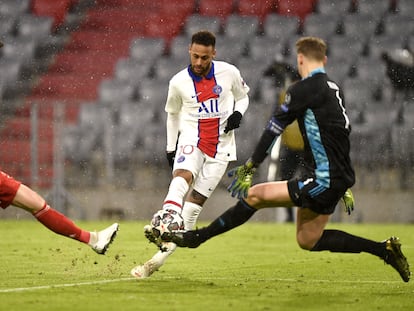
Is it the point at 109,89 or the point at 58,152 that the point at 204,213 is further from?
the point at 109,89

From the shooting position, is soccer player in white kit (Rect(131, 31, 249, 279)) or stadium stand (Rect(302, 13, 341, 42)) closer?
soccer player in white kit (Rect(131, 31, 249, 279))

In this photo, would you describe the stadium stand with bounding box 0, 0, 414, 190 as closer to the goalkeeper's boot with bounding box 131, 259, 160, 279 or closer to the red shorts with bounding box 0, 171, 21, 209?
the goalkeeper's boot with bounding box 131, 259, 160, 279

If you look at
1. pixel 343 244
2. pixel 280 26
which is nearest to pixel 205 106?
pixel 343 244

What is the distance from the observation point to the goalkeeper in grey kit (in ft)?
23.2

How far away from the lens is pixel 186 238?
7453mm

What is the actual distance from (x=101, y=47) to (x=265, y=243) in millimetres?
9325

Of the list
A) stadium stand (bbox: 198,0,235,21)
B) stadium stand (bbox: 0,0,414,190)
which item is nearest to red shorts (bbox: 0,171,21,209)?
stadium stand (bbox: 0,0,414,190)

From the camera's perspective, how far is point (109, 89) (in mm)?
19234

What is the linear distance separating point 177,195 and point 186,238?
56cm

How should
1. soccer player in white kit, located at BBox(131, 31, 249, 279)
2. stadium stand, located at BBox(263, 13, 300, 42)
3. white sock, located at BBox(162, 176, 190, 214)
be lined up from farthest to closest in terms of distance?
stadium stand, located at BBox(263, 13, 300, 42), soccer player in white kit, located at BBox(131, 31, 249, 279), white sock, located at BBox(162, 176, 190, 214)

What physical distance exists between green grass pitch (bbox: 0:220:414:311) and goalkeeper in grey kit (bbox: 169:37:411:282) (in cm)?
42

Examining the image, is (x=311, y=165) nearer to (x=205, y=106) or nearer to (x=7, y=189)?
(x=205, y=106)

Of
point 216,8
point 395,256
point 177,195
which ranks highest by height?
point 216,8

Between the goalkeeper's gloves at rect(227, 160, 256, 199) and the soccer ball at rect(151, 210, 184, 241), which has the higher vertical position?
the goalkeeper's gloves at rect(227, 160, 256, 199)
